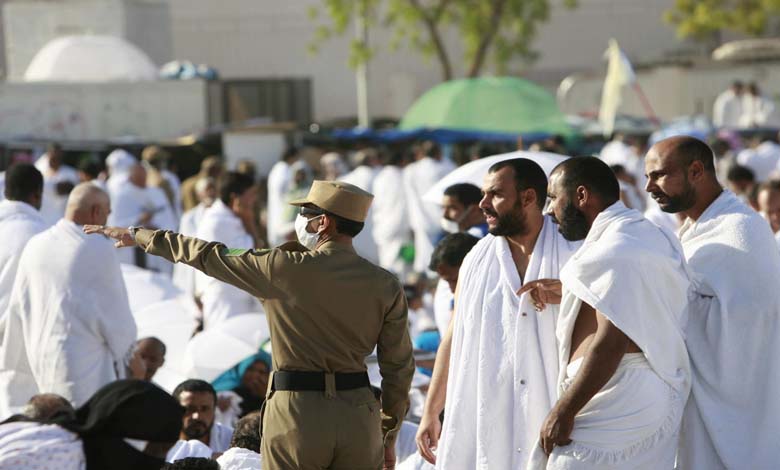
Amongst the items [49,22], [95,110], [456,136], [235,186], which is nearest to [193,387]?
[235,186]

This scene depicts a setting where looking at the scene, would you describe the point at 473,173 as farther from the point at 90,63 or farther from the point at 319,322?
the point at 90,63

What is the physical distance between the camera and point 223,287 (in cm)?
1002

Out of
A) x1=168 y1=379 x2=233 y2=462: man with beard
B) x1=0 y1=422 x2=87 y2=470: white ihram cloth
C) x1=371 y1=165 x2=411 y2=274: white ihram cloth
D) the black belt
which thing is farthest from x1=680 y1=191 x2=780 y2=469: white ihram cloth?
x1=371 y1=165 x2=411 y2=274: white ihram cloth

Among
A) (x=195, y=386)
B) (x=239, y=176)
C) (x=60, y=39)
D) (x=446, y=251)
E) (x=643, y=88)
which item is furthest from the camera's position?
(x=643, y=88)

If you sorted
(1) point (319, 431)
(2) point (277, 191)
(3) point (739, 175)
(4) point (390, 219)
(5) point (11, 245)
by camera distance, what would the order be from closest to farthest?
(1) point (319, 431) → (5) point (11, 245) → (3) point (739, 175) → (4) point (390, 219) → (2) point (277, 191)

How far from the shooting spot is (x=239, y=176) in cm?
1006

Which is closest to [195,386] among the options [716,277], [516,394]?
[516,394]

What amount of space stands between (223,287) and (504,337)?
4.73 metres

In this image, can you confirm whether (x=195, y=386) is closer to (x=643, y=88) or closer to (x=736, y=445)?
(x=736, y=445)

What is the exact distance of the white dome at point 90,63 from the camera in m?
25.7

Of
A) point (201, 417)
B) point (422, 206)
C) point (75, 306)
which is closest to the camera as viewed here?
point (201, 417)

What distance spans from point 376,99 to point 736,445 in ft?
117

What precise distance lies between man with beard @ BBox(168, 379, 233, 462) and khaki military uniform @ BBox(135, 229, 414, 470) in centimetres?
220

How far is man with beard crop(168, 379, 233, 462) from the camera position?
7316 millimetres
